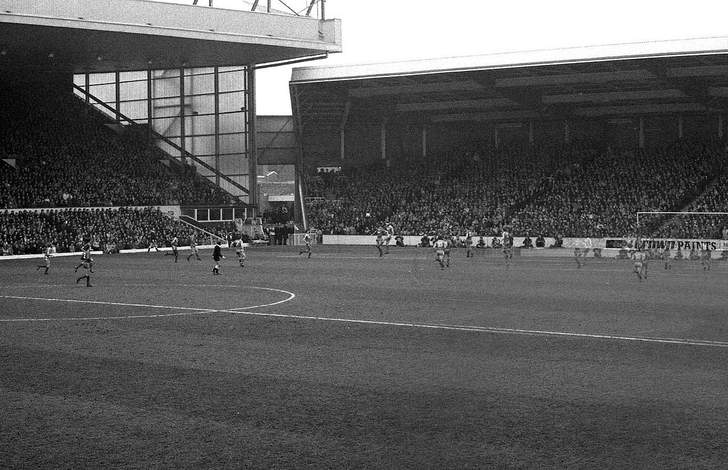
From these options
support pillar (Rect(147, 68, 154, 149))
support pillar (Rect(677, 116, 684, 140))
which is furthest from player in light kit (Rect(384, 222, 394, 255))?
support pillar (Rect(147, 68, 154, 149))

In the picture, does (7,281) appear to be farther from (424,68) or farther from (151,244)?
(424,68)

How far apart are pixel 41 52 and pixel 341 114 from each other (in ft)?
79.6

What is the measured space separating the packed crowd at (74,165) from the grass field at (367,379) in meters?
39.5

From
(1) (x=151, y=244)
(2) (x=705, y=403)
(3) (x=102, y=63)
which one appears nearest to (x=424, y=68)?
(1) (x=151, y=244)

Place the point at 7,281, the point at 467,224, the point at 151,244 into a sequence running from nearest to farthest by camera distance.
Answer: the point at 7,281, the point at 151,244, the point at 467,224

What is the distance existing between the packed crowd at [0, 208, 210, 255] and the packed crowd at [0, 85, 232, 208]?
2.69m

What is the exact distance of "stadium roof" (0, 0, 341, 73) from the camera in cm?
5706

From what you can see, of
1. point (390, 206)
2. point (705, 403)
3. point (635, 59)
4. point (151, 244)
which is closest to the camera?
point (705, 403)

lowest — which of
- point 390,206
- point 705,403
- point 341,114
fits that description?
point 705,403

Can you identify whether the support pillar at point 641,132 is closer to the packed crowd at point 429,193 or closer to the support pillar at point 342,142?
the packed crowd at point 429,193

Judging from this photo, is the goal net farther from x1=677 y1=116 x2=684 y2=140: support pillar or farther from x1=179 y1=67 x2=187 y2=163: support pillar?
x1=179 y1=67 x2=187 y2=163: support pillar

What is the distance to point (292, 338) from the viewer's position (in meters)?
18.8

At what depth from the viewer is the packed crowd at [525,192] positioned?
2341 inches

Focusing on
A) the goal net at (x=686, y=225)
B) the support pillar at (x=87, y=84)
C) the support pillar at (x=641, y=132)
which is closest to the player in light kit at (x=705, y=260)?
the goal net at (x=686, y=225)
